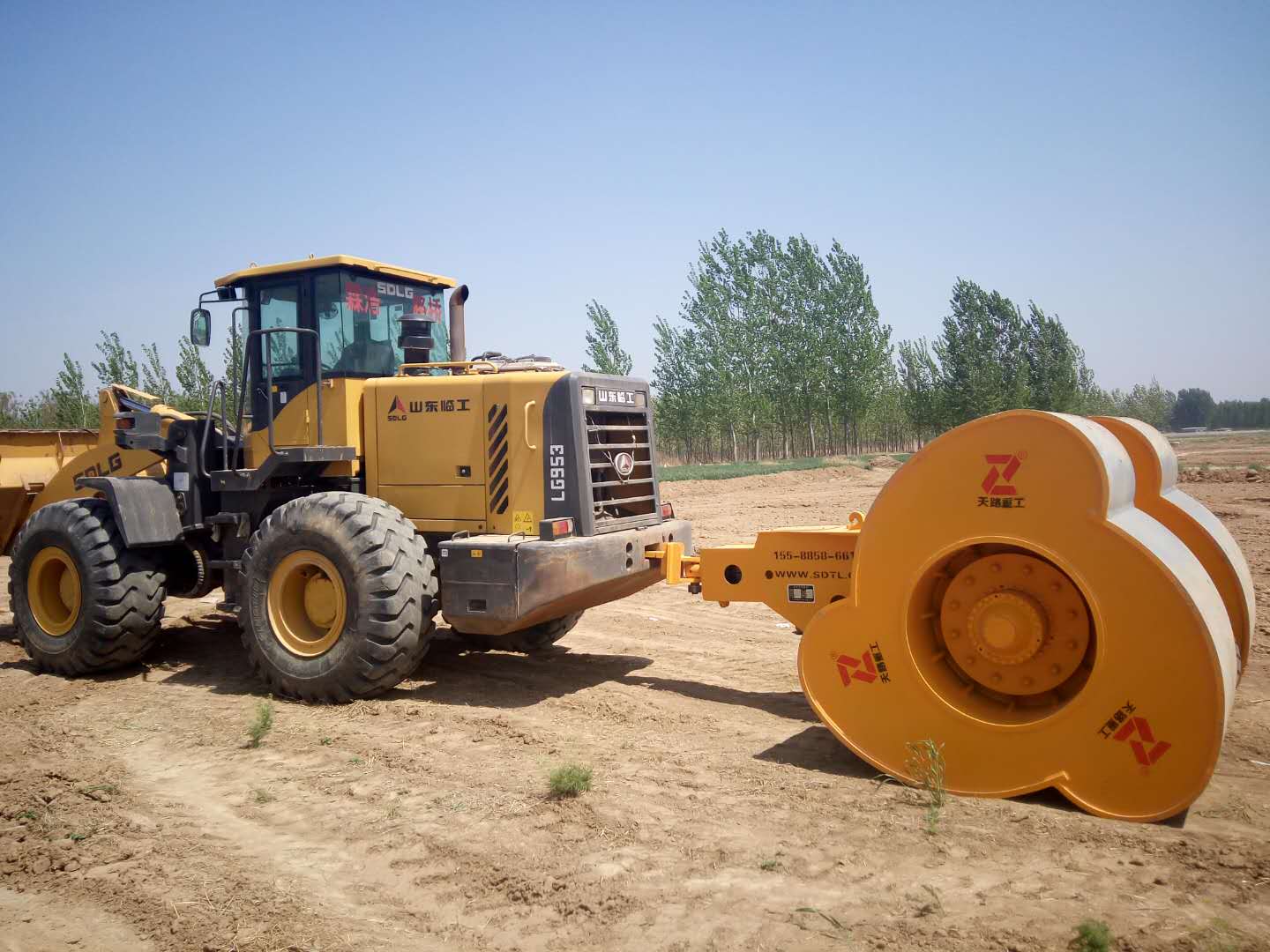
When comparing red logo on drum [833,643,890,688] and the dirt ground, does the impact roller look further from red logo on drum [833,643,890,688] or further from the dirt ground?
the dirt ground

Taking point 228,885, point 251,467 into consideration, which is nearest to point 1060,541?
point 228,885

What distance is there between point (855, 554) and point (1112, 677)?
132cm

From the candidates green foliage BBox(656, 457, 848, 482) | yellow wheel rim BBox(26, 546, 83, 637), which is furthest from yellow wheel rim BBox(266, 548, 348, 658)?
green foliage BBox(656, 457, 848, 482)

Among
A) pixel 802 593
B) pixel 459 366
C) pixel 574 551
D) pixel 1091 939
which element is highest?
pixel 459 366

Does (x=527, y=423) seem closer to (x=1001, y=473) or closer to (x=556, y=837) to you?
(x=556, y=837)

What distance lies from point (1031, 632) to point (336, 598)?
15.3 ft

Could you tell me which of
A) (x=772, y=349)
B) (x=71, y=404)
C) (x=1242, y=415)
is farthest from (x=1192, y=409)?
(x=71, y=404)

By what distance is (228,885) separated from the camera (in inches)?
164

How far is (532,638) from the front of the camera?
8539mm

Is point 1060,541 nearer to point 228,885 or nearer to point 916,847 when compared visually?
point 916,847

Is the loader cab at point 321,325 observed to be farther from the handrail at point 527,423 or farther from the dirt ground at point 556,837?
the dirt ground at point 556,837

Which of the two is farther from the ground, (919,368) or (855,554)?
(919,368)

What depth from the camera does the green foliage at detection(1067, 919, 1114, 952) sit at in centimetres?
323

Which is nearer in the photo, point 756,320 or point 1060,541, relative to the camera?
point 1060,541
